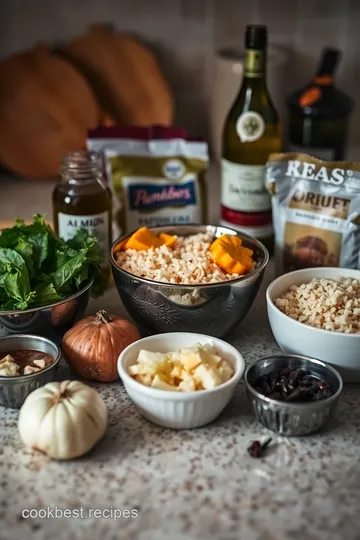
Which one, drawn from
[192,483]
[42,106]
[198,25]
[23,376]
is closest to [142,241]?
[23,376]

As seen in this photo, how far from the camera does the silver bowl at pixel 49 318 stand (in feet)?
3.57

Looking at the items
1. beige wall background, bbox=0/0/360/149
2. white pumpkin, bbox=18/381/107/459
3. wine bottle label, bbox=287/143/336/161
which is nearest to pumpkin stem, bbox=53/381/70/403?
white pumpkin, bbox=18/381/107/459

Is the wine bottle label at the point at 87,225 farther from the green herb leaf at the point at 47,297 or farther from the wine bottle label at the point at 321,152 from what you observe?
the wine bottle label at the point at 321,152

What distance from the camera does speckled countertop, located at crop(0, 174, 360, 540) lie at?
0.82 metres

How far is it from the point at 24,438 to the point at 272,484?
315 mm

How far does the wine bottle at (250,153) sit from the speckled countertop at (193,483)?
51cm

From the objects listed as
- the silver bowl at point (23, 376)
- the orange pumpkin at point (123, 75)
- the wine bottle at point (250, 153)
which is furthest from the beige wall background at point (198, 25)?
the silver bowl at point (23, 376)

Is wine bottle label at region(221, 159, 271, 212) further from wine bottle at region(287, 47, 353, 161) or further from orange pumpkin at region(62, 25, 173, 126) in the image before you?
orange pumpkin at region(62, 25, 173, 126)

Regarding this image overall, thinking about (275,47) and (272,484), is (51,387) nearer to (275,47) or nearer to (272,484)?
(272,484)

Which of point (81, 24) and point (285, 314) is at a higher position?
point (81, 24)

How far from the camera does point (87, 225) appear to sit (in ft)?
4.28

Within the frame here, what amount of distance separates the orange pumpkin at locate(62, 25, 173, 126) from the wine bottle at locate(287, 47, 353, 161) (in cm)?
38

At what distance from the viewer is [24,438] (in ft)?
3.06

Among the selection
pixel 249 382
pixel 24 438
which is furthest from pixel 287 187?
pixel 24 438
